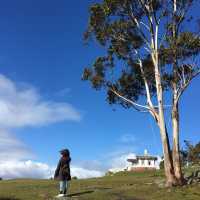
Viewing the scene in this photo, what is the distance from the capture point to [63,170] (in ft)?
74.4

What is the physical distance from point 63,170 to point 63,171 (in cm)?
5

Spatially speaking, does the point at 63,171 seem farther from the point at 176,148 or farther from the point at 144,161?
the point at 144,161

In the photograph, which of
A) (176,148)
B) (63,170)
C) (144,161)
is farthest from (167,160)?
(144,161)

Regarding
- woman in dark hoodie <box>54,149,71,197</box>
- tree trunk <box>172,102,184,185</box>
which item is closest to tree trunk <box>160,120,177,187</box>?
tree trunk <box>172,102,184,185</box>

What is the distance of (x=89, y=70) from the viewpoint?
121ft

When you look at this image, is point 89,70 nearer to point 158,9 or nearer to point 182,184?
point 158,9

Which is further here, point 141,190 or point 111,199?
point 141,190

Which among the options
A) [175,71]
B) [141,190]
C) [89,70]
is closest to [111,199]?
[141,190]

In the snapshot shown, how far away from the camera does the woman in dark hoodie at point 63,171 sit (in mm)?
22688

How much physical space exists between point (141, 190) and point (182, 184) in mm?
3660

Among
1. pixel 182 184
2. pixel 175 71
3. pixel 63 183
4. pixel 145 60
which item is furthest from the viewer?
pixel 145 60

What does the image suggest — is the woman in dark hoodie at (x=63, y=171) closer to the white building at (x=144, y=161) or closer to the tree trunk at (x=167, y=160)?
the tree trunk at (x=167, y=160)

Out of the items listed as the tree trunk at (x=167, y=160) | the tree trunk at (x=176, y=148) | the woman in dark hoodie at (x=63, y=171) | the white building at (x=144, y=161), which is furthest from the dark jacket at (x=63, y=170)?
the white building at (x=144, y=161)

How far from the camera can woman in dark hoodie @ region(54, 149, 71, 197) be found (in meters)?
22.7
